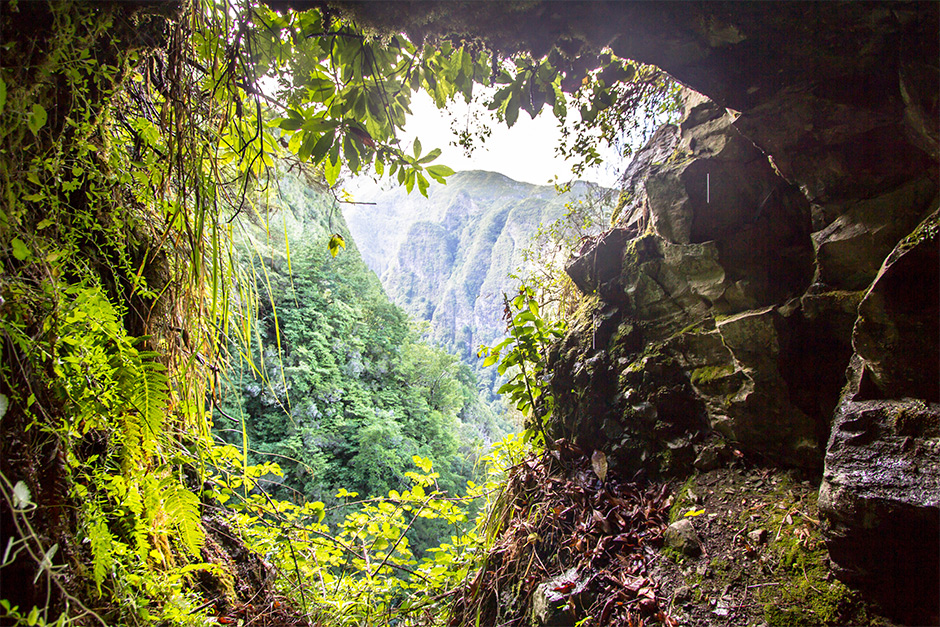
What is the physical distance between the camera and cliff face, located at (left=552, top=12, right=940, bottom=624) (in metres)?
A: 1.20

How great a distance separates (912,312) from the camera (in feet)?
4.05

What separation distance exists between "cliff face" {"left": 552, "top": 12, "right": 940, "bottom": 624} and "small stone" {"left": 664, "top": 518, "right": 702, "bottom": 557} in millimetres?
316

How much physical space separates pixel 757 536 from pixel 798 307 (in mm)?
1022

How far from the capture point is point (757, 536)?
1.53 meters

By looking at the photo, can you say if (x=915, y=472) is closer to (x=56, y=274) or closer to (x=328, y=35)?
(x=328, y=35)

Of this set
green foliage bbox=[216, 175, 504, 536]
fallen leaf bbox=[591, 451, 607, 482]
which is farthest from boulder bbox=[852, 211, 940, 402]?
green foliage bbox=[216, 175, 504, 536]

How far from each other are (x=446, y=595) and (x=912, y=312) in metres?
2.44

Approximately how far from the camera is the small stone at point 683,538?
162 cm

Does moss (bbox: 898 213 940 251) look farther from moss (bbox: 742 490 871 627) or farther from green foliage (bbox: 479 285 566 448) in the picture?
green foliage (bbox: 479 285 566 448)

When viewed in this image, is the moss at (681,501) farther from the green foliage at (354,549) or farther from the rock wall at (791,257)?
the green foliage at (354,549)

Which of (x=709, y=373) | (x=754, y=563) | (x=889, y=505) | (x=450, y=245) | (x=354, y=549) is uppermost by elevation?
(x=450, y=245)

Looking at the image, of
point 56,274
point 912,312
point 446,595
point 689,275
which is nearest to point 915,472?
point 912,312

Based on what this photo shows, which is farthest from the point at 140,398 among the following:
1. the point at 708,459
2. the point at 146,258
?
the point at 708,459

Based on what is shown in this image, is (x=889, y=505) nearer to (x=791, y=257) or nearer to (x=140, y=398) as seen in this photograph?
(x=791, y=257)
